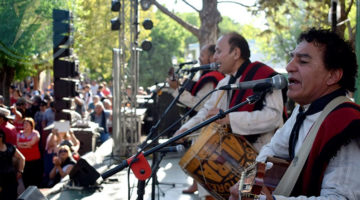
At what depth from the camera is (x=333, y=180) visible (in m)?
2.28

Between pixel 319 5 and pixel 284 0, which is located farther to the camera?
pixel 319 5

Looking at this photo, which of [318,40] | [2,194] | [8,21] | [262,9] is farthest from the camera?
[262,9]

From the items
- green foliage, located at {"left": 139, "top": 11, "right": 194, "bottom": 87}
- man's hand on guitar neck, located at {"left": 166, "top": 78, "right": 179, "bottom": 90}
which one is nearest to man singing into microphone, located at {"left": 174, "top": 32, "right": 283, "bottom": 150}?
man's hand on guitar neck, located at {"left": 166, "top": 78, "right": 179, "bottom": 90}

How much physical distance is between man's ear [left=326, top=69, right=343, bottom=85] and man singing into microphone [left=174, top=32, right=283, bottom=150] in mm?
1499

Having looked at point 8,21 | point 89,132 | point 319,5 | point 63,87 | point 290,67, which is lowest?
point 89,132

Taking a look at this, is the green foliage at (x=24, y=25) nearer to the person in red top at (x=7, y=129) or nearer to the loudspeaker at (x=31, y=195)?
the person in red top at (x=7, y=129)

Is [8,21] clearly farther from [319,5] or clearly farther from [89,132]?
[319,5]

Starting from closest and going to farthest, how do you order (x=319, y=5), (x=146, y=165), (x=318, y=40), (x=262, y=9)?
(x=318, y=40) < (x=146, y=165) < (x=262, y=9) < (x=319, y=5)

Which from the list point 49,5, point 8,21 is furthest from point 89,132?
point 8,21

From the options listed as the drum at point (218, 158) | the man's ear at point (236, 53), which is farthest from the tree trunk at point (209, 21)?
the drum at point (218, 158)

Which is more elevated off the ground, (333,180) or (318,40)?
(318,40)

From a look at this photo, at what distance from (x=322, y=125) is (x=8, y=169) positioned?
16.7ft

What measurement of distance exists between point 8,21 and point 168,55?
38511 mm

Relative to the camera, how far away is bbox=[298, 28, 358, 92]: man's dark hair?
2.56m
